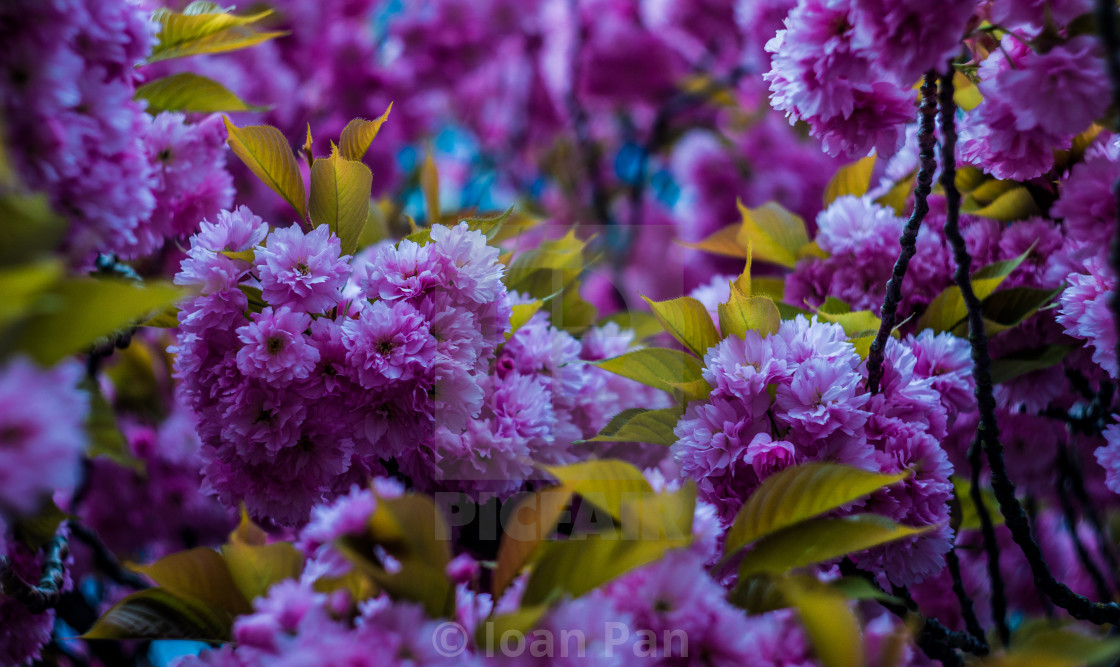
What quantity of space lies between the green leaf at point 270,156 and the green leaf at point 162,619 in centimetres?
43

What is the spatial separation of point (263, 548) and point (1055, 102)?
0.79 m

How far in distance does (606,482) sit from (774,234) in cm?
59

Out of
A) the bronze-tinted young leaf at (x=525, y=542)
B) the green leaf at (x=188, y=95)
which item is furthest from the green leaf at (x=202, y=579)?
the green leaf at (x=188, y=95)

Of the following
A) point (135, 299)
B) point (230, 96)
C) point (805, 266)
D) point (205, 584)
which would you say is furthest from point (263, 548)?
point (805, 266)

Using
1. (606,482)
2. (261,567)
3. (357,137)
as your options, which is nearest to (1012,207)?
(606,482)

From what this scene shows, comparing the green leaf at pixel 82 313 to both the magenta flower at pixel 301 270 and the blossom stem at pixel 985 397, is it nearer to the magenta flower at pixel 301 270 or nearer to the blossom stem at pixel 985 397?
the magenta flower at pixel 301 270

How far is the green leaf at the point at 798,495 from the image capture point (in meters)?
0.60

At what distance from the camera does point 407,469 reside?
2.71ft

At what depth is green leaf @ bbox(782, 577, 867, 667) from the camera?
471 mm

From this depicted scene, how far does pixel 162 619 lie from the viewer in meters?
0.69

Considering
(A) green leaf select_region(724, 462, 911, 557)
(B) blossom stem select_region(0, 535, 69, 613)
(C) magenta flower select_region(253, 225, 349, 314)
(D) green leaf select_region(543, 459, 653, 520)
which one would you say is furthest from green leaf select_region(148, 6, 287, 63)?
(A) green leaf select_region(724, 462, 911, 557)

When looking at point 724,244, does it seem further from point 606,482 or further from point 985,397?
point 606,482

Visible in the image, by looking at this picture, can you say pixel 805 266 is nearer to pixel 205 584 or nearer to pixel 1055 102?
pixel 1055 102

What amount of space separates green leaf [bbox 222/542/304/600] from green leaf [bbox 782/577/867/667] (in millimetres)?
455
